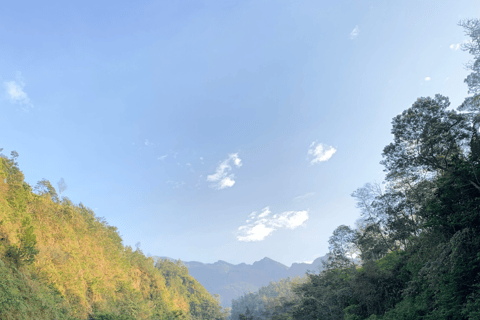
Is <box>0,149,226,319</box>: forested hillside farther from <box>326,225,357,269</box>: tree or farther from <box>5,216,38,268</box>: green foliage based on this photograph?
<box>326,225,357,269</box>: tree

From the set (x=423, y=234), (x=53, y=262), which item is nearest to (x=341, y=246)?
(x=423, y=234)

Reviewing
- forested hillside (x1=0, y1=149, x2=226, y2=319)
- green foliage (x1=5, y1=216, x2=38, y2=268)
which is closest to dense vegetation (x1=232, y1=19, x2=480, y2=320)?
forested hillside (x1=0, y1=149, x2=226, y2=319)

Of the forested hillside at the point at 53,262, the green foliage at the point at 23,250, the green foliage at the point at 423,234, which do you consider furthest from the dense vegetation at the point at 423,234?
the green foliage at the point at 23,250

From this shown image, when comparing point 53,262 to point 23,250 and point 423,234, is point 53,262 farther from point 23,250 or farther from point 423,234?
point 423,234

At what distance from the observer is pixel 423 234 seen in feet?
45.7

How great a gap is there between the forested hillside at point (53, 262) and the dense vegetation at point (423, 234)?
21.8 metres

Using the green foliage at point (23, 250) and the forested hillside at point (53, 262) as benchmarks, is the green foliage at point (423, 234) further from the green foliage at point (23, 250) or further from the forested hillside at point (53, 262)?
the green foliage at point (23, 250)

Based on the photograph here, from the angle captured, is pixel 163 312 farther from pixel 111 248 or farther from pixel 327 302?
pixel 327 302

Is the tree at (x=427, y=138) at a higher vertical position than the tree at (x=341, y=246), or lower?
higher

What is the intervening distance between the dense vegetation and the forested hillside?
71.6 feet

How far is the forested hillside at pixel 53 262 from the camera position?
56.5 feet

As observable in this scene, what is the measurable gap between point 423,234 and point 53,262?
31.9 metres

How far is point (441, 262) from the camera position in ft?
29.7

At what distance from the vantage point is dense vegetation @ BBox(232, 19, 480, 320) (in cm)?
822
